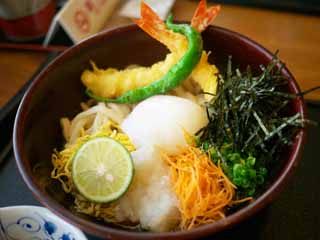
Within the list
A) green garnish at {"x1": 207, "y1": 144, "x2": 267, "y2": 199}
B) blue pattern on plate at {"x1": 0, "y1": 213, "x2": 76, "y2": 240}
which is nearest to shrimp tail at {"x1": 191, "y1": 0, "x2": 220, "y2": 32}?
green garnish at {"x1": 207, "y1": 144, "x2": 267, "y2": 199}

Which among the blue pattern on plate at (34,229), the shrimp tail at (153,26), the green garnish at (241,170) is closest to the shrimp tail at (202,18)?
the shrimp tail at (153,26)

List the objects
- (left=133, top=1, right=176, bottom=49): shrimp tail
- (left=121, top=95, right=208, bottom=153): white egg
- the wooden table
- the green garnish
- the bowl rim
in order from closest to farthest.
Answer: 1. the bowl rim
2. the green garnish
3. (left=121, top=95, right=208, bottom=153): white egg
4. (left=133, top=1, right=176, bottom=49): shrimp tail
5. the wooden table

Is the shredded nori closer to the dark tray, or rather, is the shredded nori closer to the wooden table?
the dark tray

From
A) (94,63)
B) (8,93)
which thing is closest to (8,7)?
(8,93)

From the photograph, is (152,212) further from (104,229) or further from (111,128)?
(111,128)

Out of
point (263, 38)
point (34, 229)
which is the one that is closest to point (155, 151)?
point (34, 229)

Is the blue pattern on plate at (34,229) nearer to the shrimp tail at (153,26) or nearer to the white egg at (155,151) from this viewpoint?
the white egg at (155,151)
